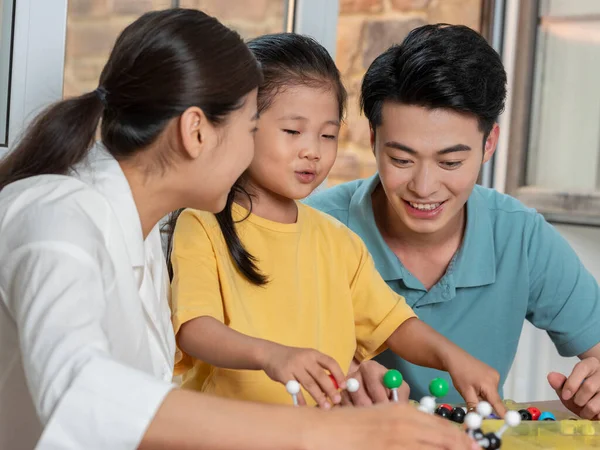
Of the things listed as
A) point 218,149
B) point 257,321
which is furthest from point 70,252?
point 257,321

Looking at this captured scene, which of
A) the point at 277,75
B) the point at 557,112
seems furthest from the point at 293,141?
the point at 557,112

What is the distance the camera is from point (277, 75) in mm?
1397

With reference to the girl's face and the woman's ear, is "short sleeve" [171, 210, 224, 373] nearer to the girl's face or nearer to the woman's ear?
the girl's face

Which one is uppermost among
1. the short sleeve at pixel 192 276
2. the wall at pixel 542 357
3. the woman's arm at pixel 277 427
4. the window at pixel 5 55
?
the window at pixel 5 55

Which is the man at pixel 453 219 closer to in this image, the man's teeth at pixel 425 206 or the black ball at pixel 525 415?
the man's teeth at pixel 425 206

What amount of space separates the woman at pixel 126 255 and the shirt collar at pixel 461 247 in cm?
57

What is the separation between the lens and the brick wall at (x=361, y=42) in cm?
249

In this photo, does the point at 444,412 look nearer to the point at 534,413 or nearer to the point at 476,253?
the point at 534,413

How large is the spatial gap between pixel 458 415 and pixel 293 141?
0.48m

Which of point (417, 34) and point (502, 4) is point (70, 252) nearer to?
point (417, 34)

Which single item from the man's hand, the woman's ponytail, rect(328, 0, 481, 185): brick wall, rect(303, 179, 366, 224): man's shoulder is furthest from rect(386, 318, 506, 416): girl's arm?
rect(328, 0, 481, 185): brick wall

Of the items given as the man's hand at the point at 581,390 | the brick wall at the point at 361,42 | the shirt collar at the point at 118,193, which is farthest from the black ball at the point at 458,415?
the brick wall at the point at 361,42

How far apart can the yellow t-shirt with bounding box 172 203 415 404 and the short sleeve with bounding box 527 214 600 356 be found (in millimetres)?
400

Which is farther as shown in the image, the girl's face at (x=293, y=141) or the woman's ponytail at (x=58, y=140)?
the girl's face at (x=293, y=141)
